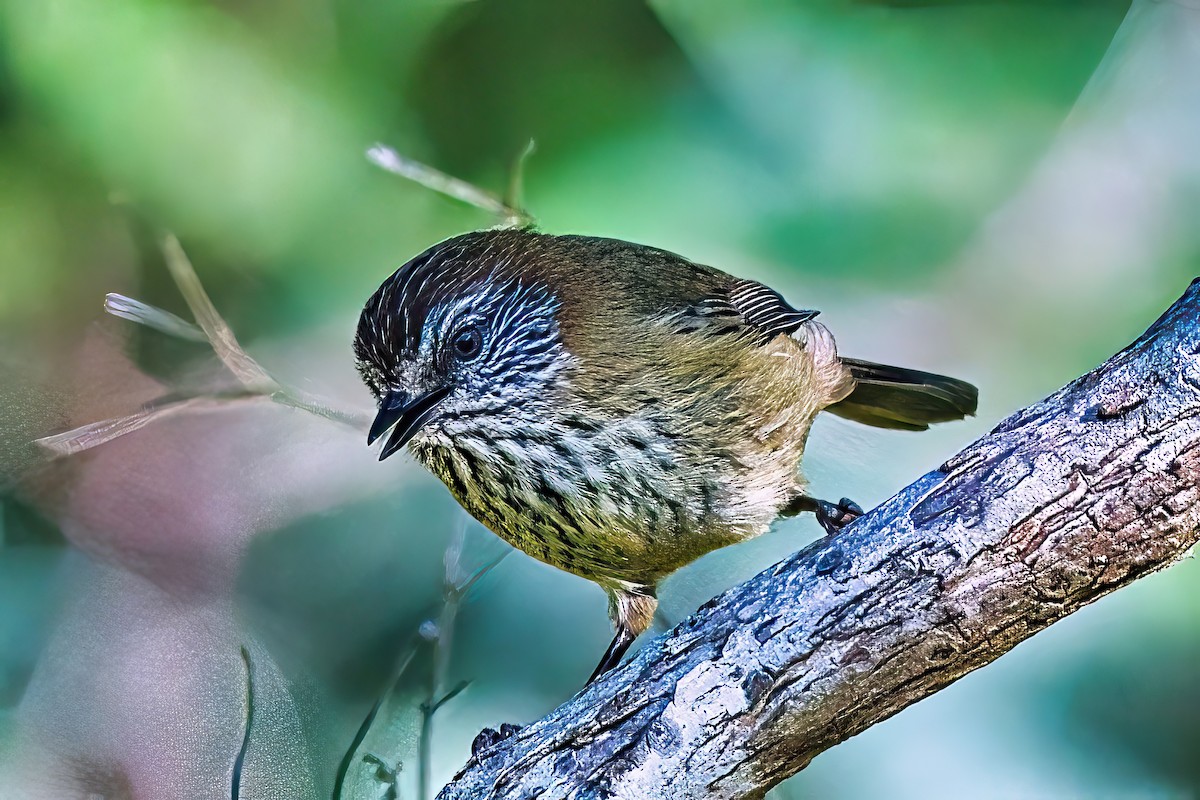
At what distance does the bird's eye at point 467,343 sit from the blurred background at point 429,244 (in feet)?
1.53

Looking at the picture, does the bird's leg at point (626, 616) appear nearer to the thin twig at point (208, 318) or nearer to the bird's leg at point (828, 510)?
the bird's leg at point (828, 510)

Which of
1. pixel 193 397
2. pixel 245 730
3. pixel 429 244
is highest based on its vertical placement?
pixel 429 244

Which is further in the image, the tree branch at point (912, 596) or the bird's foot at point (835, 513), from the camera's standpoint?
the bird's foot at point (835, 513)

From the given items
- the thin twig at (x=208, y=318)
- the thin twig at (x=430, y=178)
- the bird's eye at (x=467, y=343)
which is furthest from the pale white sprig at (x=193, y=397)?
the bird's eye at (x=467, y=343)

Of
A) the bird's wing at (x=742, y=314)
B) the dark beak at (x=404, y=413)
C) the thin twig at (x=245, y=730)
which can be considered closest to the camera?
the dark beak at (x=404, y=413)

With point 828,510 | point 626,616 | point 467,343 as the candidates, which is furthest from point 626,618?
point 467,343

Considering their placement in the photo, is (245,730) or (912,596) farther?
(245,730)

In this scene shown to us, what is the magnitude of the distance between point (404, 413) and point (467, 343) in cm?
13

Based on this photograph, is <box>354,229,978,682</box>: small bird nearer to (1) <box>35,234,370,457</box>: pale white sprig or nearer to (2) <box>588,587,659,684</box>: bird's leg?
(2) <box>588,587,659,684</box>: bird's leg

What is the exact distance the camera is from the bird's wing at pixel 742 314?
1404 millimetres

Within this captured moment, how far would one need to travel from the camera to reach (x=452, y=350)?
1238 mm

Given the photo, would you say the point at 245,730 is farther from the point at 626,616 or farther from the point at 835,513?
the point at 835,513

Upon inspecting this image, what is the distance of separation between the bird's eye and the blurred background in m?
0.47

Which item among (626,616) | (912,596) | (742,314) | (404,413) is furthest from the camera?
(626,616)
